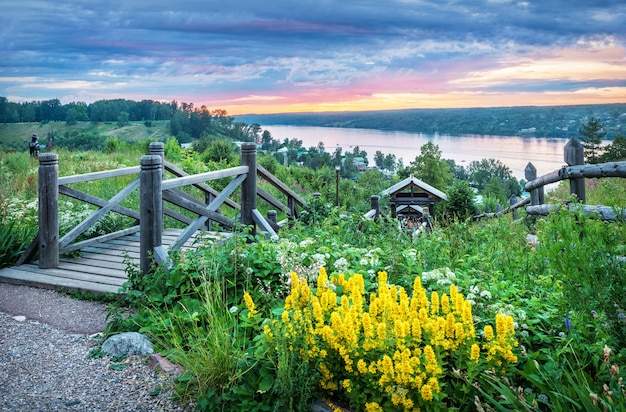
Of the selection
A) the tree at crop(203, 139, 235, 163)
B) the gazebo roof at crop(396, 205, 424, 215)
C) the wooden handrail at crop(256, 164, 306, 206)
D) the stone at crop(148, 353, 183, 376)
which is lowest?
the gazebo roof at crop(396, 205, 424, 215)

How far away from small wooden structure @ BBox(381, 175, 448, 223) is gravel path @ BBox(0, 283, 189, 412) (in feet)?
46.5

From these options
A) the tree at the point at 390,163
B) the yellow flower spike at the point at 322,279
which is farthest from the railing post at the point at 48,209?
the tree at the point at 390,163

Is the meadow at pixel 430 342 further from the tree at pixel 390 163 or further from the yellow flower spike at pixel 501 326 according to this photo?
the tree at pixel 390 163

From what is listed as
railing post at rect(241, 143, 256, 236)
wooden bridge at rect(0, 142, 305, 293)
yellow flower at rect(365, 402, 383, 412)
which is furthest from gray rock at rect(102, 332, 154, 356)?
railing post at rect(241, 143, 256, 236)

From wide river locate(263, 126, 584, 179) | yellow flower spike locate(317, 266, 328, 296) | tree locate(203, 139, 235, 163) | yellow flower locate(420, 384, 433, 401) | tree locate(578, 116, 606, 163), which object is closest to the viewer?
yellow flower locate(420, 384, 433, 401)

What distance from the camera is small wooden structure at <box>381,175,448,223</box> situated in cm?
1814

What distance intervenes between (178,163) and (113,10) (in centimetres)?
449

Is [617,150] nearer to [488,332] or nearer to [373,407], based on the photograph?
[488,332]

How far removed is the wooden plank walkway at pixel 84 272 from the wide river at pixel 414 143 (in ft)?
65.0

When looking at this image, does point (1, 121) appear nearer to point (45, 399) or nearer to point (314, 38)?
point (314, 38)

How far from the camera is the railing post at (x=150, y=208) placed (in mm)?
4961

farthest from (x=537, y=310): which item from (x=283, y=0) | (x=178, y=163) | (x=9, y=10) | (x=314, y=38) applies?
(x=314, y=38)

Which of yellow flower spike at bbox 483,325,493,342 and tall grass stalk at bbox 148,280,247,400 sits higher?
yellow flower spike at bbox 483,325,493,342

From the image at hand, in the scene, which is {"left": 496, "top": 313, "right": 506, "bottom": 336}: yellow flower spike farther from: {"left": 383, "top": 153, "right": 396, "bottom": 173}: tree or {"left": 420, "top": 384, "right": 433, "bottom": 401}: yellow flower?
{"left": 383, "top": 153, "right": 396, "bottom": 173}: tree
